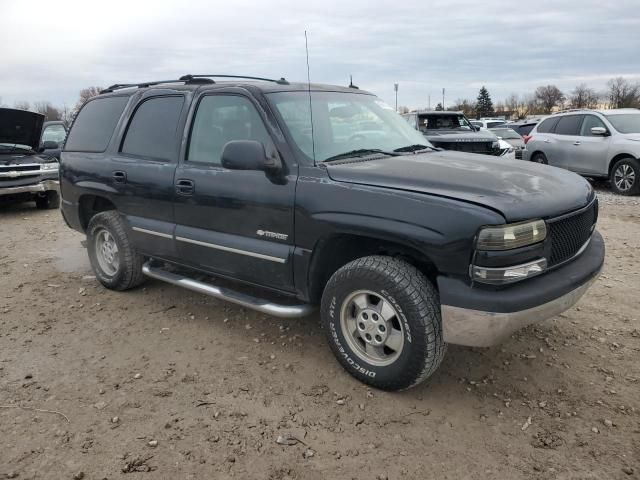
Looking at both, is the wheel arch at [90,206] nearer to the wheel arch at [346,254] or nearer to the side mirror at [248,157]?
the side mirror at [248,157]

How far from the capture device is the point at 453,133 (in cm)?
1173

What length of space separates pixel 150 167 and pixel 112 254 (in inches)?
49.0

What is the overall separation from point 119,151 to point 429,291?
326 cm

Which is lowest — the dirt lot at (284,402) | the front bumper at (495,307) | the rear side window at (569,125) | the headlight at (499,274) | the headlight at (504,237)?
the dirt lot at (284,402)

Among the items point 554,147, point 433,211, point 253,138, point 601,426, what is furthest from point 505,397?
point 554,147

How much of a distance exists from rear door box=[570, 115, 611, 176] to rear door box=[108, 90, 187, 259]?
9435mm

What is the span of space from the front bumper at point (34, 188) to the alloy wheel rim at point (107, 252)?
4949 millimetres

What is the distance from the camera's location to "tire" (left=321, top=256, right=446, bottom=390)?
2957mm

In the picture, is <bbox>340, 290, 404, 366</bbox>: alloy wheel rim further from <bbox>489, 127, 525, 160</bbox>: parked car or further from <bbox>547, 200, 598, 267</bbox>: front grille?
<bbox>489, 127, 525, 160</bbox>: parked car

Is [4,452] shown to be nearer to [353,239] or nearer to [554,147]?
[353,239]

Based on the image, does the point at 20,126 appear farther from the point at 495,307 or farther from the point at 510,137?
the point at 510,137

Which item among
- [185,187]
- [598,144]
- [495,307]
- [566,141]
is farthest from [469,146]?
[495,307]

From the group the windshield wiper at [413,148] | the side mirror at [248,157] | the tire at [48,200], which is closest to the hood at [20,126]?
the tire at [48,200]

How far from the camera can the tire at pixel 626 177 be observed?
10.0 meters
